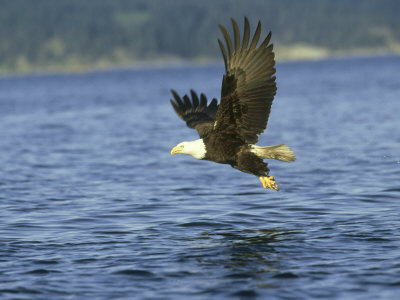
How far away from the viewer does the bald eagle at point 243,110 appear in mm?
9461

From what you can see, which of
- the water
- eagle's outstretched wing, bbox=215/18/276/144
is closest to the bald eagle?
eagle's outstretched wing, bbox=215/18/276/144

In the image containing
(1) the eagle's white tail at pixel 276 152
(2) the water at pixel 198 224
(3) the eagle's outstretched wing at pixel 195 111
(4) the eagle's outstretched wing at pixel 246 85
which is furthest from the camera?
(3) the eagle's outstretched wing at pixel 195 111

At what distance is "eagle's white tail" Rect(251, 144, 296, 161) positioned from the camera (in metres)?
10.4

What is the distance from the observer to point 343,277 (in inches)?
318

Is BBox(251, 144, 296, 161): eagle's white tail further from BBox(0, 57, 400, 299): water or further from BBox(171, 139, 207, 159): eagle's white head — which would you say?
BBox(0, 57, 400, 299): water

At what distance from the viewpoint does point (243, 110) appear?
9750mm

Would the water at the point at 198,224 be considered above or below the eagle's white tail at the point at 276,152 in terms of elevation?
below

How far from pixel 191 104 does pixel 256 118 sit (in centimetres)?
264

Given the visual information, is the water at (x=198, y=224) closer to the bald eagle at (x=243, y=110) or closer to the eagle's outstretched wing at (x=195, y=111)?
the bald eagle at (x=243, y=110)

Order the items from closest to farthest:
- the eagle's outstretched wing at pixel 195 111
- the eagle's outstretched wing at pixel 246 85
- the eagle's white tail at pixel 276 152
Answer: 1. the eagle's outstretched wing at pixel 246 85
2. the eagle's white tail at pixel 276 152
3. the eagle's outstretched wing at pixel 195 111

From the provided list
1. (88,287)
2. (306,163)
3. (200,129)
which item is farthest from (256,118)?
(306,163)

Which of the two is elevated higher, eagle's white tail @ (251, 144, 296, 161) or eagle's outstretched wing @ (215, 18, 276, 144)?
eagle's outstretched wing @ (215, 18, 276, 144)

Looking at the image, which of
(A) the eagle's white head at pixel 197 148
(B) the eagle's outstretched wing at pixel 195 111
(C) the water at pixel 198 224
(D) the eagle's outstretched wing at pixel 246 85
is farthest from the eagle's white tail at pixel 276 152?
(B) the eagle's outstretched wing at pixel 195 111

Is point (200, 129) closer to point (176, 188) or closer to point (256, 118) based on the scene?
point (256, 118)
